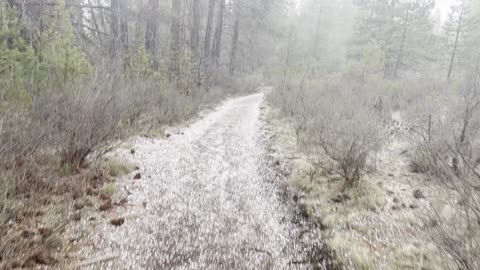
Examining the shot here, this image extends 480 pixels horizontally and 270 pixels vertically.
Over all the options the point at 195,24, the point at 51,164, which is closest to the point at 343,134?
the point at 51,164

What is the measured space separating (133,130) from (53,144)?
233 cm

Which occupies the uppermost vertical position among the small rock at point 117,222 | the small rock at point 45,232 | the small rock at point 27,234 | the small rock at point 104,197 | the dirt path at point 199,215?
the small rock at point 27,234

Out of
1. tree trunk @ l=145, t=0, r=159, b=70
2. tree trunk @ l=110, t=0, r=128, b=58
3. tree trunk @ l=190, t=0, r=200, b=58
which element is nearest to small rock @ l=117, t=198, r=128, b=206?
tree trunk @ l=110, t=0, r=128, b=58

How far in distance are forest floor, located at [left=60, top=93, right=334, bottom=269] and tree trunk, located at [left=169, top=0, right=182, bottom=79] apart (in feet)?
21.4

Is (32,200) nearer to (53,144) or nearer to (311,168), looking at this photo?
(53,144)

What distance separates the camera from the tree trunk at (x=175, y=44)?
38.2 feet

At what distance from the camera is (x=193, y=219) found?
3230 mm

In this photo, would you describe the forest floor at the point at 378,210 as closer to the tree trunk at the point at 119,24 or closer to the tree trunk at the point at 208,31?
the tree trunk at the point at 119,24

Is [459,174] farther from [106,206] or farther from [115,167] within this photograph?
[115,167]

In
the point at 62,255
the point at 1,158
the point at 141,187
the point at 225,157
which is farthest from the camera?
the point at 225,157

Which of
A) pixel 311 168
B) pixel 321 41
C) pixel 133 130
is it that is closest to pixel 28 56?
pixel 133 130

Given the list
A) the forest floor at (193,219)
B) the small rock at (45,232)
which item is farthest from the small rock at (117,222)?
the small rock at (45,232)

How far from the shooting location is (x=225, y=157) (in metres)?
5.63

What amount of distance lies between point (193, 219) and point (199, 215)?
12 centimetres
